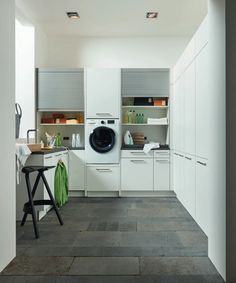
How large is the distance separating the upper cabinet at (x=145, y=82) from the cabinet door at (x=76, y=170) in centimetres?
130

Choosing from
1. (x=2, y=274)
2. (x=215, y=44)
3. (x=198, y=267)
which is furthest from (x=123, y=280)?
(x=215, y=44)

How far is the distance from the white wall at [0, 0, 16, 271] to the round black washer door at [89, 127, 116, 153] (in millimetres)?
2996

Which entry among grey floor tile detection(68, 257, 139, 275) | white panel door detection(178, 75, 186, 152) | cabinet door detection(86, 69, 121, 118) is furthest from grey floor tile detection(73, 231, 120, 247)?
cabinet door detection(86, 69, 121, 118)

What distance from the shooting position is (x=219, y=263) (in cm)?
247

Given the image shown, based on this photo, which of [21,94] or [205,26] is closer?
[205,26]

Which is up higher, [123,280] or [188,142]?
[188,142]

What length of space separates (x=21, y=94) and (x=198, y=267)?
4169mm

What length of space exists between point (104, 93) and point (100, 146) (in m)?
0.90

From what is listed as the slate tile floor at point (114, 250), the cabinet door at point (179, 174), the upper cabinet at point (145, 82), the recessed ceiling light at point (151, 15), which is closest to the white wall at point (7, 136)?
the slate tile floor at point (114, 250)

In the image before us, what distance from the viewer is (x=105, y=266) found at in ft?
8.58

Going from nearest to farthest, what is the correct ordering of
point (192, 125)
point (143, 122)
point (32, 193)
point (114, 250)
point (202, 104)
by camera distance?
point (114, 250), point (202, 104), point (32, 193), point (192, 125), point (143, 122)

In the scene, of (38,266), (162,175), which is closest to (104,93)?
(162,175)

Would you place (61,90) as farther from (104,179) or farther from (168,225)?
(168,225)

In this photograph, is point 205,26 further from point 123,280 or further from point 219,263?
point 123,280
